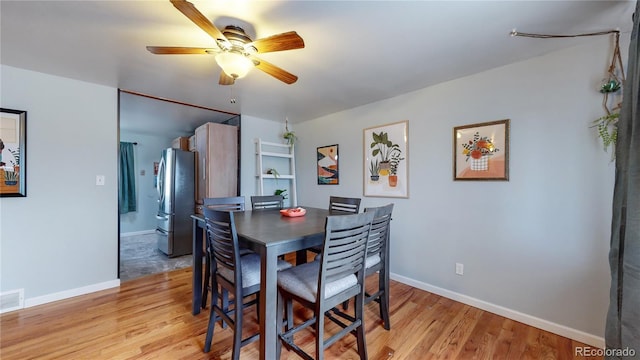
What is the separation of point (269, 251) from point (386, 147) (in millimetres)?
2170

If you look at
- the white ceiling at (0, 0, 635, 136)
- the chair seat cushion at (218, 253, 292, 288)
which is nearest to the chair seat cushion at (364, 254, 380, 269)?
the chair seat cushion at (218, 253, 292, 288)

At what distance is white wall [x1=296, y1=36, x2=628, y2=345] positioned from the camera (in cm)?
183

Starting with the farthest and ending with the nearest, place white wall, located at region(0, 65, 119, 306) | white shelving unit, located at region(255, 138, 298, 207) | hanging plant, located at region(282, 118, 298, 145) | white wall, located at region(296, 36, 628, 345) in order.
Answer: hanging plant, located at region(282, 118, 298, 145) → white shelving unit, located at region(255, 138, 298, 207) → white wall, located at region(0, 65, 119, 306) → white wall, located at region(296, 36, 628, 345)

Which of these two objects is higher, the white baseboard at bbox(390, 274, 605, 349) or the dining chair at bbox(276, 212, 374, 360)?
the dining chair at bbox(276, 212, 374, 360)

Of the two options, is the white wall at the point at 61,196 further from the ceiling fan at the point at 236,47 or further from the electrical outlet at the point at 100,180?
the ceiling fan at the point at 236,47

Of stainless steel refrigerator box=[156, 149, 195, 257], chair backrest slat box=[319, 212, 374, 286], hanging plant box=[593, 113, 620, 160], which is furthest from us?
stainless steel refrigerator box=[156, 149, 195, 257]

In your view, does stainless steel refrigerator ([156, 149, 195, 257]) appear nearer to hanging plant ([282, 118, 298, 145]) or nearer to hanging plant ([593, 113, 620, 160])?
hanging plant ([282, 118, 298, 145])

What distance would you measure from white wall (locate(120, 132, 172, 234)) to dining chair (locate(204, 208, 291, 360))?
15.7 feet

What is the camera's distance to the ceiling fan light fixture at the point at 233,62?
1.61m

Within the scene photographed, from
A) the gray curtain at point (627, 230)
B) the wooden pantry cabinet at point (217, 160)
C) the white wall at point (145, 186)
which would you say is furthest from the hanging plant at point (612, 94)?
the white wall at point (145, 186)

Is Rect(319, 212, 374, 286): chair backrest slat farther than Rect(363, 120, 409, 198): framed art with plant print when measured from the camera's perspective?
No

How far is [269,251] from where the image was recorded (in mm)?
1353

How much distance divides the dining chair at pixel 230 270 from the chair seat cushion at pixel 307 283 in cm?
19

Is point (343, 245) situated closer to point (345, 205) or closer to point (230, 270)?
point (230, 270)
